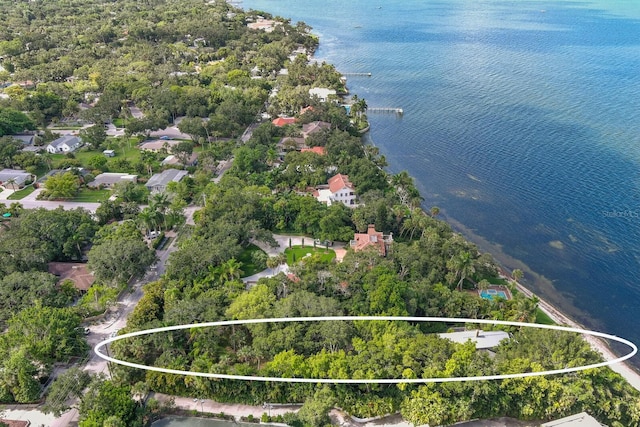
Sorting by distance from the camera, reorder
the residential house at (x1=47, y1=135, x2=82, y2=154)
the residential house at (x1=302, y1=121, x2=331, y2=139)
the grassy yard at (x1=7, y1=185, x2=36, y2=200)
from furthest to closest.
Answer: the residential house at (x1=302, y1=121, x2=331, y2=139)
the residential house at (x1=47, y1=135, x2=82, y2=154)
the grassy yard at (x1=7, y1=185, x2=36, y2=200)

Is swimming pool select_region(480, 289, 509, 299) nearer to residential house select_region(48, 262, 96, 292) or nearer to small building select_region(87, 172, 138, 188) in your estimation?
residential house select_region(48, 262, 96, 292)

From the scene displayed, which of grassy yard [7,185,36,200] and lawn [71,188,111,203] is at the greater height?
lawn [71,188,111,203]

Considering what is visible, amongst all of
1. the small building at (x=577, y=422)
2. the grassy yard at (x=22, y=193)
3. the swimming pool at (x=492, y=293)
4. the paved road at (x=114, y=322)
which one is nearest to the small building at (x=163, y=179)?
the paved road at (x=114, y=322)

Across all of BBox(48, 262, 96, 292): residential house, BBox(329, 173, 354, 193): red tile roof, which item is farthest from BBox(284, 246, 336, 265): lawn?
BBox(48, 262, 96, 292): residential house

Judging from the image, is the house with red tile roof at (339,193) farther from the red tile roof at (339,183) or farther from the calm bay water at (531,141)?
the calm bay water at (531,141)

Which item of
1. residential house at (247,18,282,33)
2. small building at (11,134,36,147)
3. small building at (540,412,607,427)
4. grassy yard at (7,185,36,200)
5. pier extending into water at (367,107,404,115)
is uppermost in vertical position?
residential house at (247,18,282,33)

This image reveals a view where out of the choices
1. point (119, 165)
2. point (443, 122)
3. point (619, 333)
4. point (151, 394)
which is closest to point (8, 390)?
point (151, 394)

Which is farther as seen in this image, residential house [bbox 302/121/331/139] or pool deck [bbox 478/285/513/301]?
residential house [bbox 302/121/331/139]
